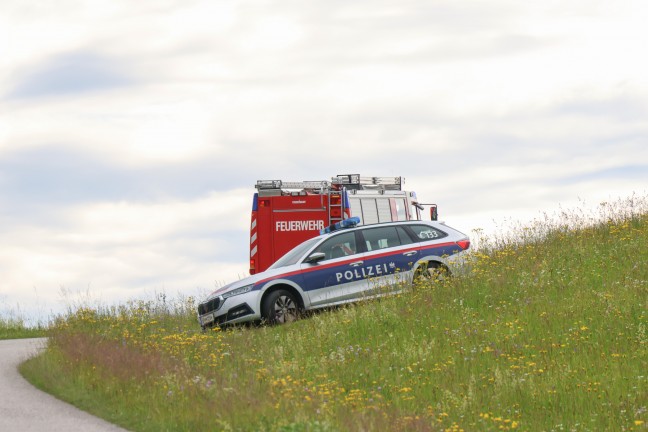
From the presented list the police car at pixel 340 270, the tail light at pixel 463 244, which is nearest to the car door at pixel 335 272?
the police car at pixel 340 270

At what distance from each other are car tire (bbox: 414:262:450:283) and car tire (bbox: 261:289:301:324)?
2.49 metres

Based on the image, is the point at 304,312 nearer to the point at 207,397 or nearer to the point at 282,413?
the point at 207,397

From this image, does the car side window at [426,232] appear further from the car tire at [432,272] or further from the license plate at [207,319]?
the license plate at [207,319]

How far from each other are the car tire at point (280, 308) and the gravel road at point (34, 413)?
5.07 meters

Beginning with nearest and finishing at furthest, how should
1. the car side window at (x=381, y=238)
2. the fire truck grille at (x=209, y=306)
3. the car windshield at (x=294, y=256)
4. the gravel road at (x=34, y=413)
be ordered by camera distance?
the gravel road at (x=34, y=413), the fire truck grille at (x=209, y=306), the car windshield at (x=294, y=256), the car side window at (x=381, y=238)

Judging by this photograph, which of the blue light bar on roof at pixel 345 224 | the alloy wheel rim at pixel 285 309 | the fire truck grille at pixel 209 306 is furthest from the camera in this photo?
the blue light bar on roof at pixel 345 224

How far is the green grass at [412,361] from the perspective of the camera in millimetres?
9953

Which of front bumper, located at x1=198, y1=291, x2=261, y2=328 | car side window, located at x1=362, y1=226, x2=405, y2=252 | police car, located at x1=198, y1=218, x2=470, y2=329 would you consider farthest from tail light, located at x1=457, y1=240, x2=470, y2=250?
front bumper, located at x1=198, y1=291, x2=261, y2=328

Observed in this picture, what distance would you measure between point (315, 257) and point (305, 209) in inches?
234

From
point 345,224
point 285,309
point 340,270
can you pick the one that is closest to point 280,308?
point 285,309

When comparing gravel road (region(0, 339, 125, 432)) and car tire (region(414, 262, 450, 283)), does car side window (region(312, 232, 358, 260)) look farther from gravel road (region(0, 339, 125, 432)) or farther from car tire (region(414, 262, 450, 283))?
gravel road (region(0, 339, 125, 432))

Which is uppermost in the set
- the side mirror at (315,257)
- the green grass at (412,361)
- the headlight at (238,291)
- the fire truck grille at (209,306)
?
the side mirror at (315,257)

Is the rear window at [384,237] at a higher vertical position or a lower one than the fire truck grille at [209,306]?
higher

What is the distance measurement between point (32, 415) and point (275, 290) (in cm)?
730
